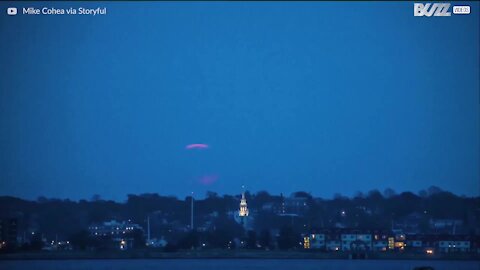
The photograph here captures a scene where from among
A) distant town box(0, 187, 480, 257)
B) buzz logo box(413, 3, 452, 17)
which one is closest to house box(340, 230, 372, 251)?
distant town box(0, 187, 480, 257)

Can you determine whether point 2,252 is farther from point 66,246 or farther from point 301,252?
point 301,252

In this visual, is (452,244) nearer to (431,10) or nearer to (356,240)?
(356,240)

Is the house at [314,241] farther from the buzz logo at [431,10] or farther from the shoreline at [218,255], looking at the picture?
the buzz logo at [431,10]

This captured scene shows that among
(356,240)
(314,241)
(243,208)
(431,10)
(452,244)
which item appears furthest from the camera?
(243,208)

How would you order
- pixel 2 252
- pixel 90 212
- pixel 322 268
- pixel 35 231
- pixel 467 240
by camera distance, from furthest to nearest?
pixel 90 212 → pixel 35 231 → pixel 467 240 → pixel 2 252 → pixel 322 268

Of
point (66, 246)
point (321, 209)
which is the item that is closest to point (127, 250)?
point (66, 246)

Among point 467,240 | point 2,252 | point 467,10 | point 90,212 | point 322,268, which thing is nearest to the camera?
point 467,10

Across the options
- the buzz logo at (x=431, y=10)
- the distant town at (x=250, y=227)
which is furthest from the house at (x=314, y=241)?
the buzz logo at (x=431, y=10)

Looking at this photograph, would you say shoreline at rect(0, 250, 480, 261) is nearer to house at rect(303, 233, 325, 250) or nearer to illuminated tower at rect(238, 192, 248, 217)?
house at rect(303, 233, 325, 250)

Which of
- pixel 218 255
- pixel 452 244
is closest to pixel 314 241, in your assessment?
pixel 218 255
